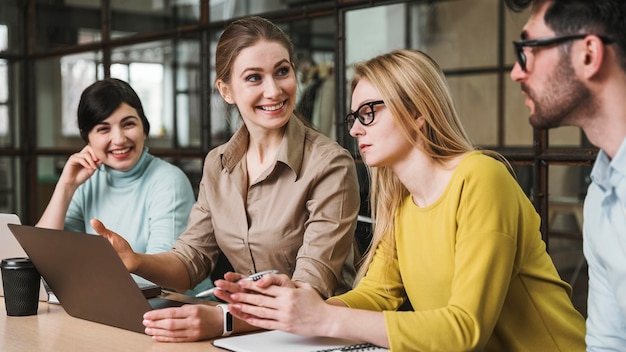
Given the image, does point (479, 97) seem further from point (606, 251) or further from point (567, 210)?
point (606, 251)

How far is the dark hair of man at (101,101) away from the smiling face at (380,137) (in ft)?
4.10

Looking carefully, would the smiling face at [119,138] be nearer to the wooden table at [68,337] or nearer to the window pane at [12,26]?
the wooden table at [68,337]

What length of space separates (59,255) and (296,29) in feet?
6.21

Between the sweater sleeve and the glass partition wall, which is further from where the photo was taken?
the glass partition wall

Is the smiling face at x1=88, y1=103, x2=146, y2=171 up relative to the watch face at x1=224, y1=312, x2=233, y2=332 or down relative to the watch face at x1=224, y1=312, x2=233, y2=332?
up

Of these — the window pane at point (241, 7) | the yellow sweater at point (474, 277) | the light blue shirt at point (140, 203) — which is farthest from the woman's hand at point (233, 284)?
the window pane at point (241, 7)

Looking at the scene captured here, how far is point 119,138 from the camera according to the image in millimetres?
2709

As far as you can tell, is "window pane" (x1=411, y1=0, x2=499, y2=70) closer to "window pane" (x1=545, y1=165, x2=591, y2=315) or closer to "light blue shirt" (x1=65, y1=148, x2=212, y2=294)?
"window pane" (x1=545, y1=165, x2=591, y2=315)

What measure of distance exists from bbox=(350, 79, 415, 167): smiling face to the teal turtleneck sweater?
100cm

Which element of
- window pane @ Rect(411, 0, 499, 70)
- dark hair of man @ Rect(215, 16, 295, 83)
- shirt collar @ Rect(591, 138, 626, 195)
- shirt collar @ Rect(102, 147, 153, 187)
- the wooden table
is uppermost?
window pane @ Rect(411, 0, 499, 70)

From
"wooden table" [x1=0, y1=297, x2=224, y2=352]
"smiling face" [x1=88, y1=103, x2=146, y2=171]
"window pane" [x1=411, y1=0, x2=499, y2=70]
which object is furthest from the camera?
"window pane" [x1=411, y1=0, x2=499, y2=70]

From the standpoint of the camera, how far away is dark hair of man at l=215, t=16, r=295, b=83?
2.26 metres

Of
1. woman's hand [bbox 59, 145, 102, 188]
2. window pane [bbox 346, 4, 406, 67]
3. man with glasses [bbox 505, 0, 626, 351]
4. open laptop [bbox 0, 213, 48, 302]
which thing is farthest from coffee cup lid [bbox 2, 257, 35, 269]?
window pane [bbox 346, 4, 406, 67]

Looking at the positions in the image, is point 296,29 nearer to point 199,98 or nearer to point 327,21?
point 327,21
